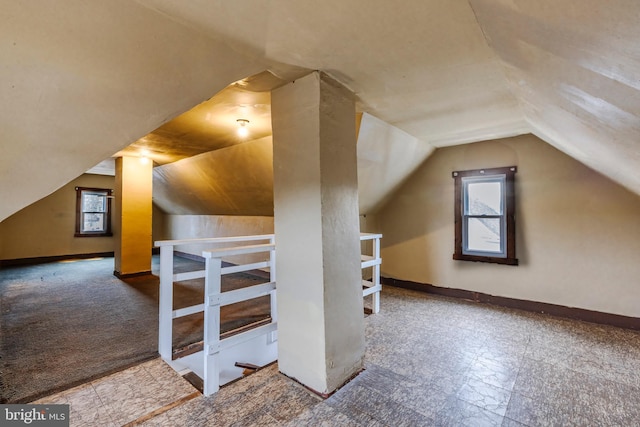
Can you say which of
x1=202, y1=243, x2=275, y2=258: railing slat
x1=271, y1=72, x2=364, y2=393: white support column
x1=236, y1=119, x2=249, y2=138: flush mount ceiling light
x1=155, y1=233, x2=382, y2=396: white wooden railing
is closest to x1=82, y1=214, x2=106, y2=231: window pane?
x1=236, y1=119, x2=249, y2=138: flush mount ceiling light

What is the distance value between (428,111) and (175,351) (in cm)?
307

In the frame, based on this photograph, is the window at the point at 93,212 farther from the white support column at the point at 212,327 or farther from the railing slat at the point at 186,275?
the white support column at the point at 212,327

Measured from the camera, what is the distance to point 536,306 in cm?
326

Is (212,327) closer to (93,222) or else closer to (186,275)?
(186,275)

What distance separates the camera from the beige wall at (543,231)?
2844 millimetres

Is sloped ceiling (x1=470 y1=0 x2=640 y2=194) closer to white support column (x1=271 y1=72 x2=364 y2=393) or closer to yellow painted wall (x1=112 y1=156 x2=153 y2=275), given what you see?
white support column (x1=271 y1=72 x2=364 y2=393)

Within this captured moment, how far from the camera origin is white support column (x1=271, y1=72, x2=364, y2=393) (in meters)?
1.80

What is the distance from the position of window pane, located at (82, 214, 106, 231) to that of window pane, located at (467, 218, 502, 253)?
872cm

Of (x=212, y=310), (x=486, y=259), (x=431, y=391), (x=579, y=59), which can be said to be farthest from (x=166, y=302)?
(x=486, y=259)

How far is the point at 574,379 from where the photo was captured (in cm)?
196

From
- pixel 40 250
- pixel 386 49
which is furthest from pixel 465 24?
pixel 40 250

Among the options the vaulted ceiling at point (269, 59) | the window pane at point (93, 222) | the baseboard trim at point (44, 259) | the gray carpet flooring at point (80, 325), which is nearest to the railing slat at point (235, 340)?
the gray carpet flooring at point (80, 325)

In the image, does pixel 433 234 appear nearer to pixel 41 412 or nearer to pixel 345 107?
pixel 345 107

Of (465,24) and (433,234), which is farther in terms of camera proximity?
(433,234)
